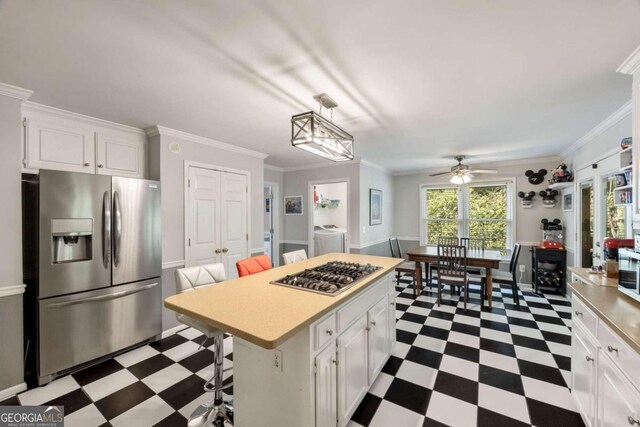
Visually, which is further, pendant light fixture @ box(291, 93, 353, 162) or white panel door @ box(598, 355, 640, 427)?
pendant light fixture @ box(291, 93, 353, 162)

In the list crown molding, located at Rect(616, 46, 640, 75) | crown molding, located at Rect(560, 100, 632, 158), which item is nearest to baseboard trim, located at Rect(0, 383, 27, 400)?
crown molding, located at Rect(616, 46, 640, 75)

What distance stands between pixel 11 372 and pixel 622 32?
4.56m

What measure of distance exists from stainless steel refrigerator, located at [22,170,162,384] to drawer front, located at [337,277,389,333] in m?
2.22

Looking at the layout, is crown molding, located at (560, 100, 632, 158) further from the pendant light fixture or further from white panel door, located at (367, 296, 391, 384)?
white panel door, located at (367, 296, 391, 384)

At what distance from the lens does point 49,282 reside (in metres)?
2.12

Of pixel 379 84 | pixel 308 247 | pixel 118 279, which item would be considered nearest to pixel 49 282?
pixel 118 279

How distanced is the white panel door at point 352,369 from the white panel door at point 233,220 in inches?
91.9

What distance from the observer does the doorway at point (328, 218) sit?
16.7 feet

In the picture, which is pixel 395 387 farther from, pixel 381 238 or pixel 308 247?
pixel 381 238

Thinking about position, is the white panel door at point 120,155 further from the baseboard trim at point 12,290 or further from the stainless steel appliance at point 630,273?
the stainless steel appliance at point 630,273

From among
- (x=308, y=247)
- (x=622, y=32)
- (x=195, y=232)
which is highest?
(x=622, y=32)

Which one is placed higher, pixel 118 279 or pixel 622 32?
pixel 622 32

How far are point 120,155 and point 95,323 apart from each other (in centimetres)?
168

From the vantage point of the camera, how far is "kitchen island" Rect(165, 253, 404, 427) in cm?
126
